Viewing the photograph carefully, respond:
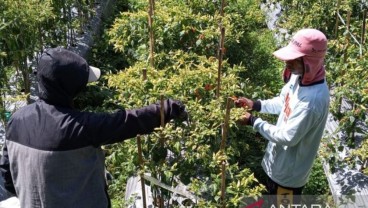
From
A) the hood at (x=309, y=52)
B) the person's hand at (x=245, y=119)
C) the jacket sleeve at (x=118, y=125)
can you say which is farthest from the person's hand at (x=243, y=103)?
the jacket sleeve at (x=118, y=125)

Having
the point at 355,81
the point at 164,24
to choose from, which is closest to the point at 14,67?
the point at 164,24

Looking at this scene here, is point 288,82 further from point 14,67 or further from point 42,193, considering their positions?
point 14,67

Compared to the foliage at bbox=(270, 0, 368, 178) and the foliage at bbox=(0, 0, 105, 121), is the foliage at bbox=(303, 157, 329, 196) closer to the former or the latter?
the foliage at bbox=(270, 0, 368, 178)

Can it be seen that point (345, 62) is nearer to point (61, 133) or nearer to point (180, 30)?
point (180, 30)

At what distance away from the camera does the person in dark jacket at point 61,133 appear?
1.79 meters

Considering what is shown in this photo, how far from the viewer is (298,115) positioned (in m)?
2.24

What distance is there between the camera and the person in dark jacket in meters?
1.79

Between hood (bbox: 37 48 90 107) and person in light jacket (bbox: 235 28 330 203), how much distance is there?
0.90m

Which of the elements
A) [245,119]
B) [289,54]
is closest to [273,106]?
[245,119]

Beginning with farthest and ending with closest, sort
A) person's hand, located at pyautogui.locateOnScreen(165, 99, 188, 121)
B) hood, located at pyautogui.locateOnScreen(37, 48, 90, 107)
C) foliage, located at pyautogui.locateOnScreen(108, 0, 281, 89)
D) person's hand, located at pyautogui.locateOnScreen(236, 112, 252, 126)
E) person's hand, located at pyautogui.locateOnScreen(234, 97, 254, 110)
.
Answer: foliage, located at pyautogui.locateOnScreen(108, 0, 281, 89), person's hand, located at pyautogui.locateOnScreen(234, 97, 254, 110), person's hand, located at pyautogui.locateOnScreen(236, 112, 252, 126), person's hand, located at pyautogui.locateOnScreen(165, 99, 188, 121), hood, located at pyautogui.locateOnScreen(37, 48, 90, 107)

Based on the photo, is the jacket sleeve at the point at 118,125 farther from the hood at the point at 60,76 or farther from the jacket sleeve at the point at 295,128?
the jacket sleeve at the point at 295,128

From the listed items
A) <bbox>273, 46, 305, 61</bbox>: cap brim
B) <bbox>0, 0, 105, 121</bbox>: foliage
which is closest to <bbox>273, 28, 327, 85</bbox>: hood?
<bbox>273, 46, 305, 61</bbox>: cap brim

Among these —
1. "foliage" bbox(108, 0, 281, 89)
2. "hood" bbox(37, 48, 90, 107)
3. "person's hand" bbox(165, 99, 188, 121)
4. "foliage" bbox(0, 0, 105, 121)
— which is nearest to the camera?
"hood" bbox(37, 48, 90, 107)

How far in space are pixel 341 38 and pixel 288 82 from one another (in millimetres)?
1425
